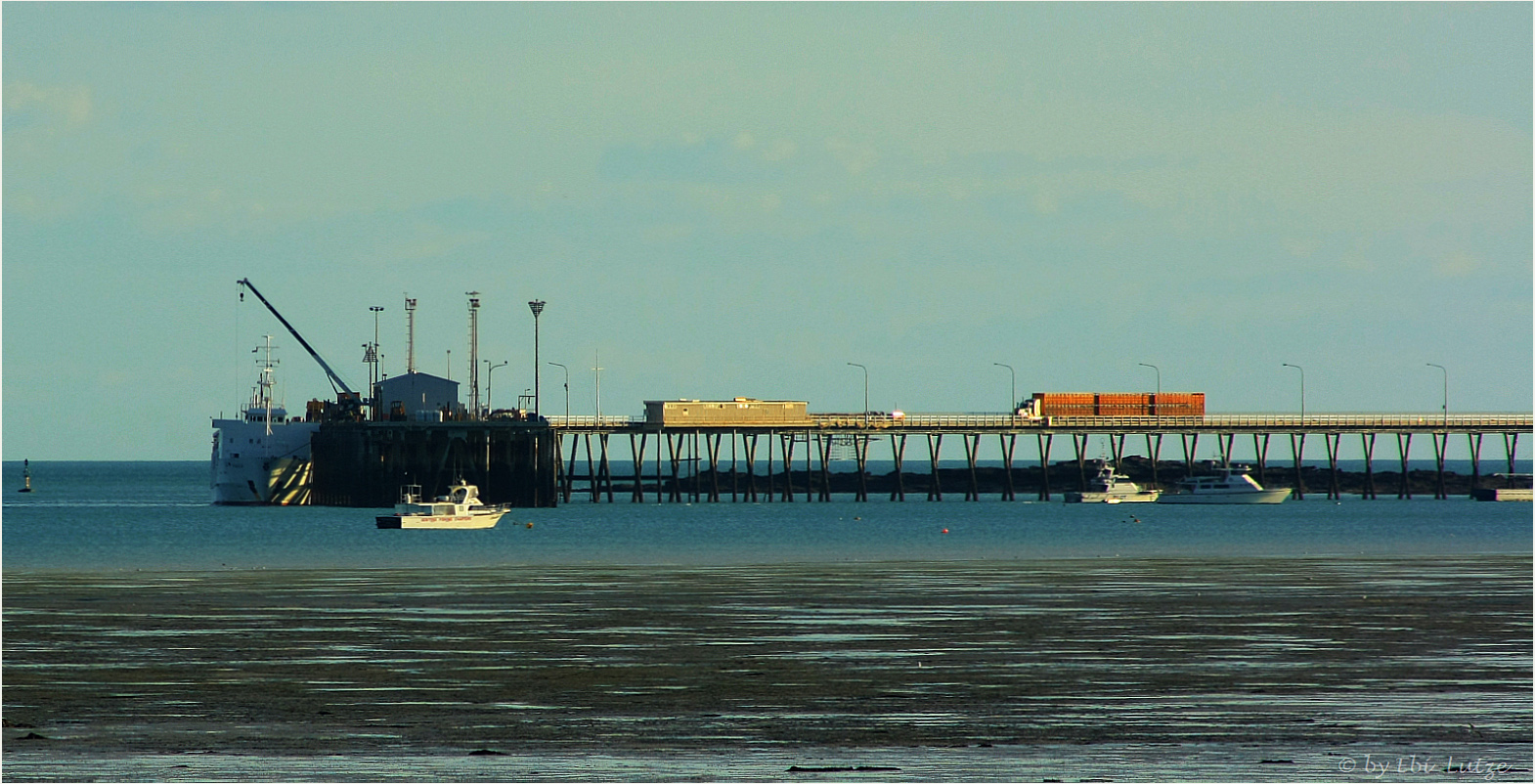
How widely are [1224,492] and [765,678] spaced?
13644 centimetres

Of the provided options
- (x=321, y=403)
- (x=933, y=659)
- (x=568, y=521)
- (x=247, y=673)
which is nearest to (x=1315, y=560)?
(x=933, y=659)

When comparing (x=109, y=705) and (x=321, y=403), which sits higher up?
(x=321, y=403)

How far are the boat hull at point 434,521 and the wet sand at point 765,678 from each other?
50.3 meters

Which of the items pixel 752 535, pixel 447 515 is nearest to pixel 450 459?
pixel 447 515

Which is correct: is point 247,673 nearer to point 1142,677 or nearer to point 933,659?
point 933,659

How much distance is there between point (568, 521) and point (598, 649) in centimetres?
8131

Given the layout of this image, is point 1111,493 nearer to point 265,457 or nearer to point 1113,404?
point 1113,404

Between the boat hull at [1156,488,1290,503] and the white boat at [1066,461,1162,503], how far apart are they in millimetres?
2257

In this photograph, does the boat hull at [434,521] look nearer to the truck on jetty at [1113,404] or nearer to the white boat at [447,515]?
the white boat at [447,515]

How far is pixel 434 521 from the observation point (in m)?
102

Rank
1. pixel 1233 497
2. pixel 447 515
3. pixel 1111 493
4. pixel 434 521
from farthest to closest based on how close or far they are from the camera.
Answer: pixel 1111 493 → pixel 1233 497 → pixel 447 515 → pixel 434 521

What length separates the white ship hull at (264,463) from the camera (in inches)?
6058

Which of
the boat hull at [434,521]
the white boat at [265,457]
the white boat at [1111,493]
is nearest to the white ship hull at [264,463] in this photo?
the white boat at [265,457]

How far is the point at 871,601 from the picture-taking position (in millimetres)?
46594
